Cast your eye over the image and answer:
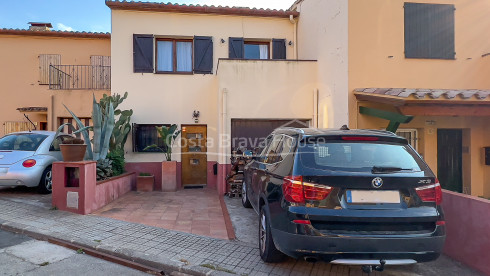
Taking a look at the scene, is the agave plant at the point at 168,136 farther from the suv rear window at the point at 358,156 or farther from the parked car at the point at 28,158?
the suv rear window at the point at 358,156

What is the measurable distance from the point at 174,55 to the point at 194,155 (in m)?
3.46

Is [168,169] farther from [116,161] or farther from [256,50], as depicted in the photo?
[256,50]

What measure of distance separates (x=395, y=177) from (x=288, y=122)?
555 centimetres

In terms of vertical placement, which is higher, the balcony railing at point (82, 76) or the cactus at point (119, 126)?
the balcony railing at point (82, 76)

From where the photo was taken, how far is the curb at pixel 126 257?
3.31 metres

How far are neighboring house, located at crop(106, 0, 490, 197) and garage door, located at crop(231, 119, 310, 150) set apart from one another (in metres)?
0.03

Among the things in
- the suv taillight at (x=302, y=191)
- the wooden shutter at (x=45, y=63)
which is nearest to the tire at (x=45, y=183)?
the wooden shutter at (x=45, y=63)

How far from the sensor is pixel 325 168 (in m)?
2.81

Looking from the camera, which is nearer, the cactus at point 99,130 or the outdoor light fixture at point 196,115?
the cactus at point 99,130

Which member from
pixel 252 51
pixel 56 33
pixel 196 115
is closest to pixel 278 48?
pixel 252 51

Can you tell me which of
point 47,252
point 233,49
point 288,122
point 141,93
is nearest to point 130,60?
point 141,93

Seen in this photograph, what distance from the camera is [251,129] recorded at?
8219mm

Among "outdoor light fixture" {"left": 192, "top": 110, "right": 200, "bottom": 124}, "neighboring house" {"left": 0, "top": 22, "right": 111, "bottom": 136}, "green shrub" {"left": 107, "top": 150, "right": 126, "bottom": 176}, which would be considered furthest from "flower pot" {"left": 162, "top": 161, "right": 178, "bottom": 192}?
"neighboring house" {"left": 0, "top": 22, "right": 111, "bottom": 136}

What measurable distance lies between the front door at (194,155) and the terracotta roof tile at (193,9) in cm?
386
